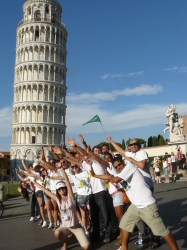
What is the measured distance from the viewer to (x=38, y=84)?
58.9 m

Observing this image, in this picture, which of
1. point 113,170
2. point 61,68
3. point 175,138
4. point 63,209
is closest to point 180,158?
point 175,138

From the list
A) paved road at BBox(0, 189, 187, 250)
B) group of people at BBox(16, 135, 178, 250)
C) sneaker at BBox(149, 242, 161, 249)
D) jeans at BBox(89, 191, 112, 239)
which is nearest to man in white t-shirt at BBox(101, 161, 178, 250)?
group of people at BBox(16, 135, 178, 250)

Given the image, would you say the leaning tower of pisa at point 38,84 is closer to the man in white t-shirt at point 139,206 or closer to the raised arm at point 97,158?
the raised arm at point 97,158

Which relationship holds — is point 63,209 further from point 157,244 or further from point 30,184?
point 30,184

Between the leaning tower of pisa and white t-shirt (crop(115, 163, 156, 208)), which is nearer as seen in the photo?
white t-shirt (crop(115, 163, 156, 208))

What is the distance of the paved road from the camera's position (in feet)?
18.3

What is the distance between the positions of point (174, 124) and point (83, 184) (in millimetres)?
16958

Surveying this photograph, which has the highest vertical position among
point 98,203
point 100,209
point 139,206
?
point 139,206

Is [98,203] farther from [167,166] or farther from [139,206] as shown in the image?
[167,166]

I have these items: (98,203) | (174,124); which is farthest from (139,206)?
(174,124)

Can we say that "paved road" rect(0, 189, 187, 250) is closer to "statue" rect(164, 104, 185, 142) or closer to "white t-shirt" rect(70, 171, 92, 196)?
"white t-shirt" rect(70, 171, 92, 196)

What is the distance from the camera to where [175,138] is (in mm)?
21359

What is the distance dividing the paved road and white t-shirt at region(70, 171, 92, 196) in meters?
1.14

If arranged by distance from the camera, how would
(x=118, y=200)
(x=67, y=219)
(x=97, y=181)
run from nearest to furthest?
(x=67, y=219)
(x=118, y=200)
(x=97, y=181)
